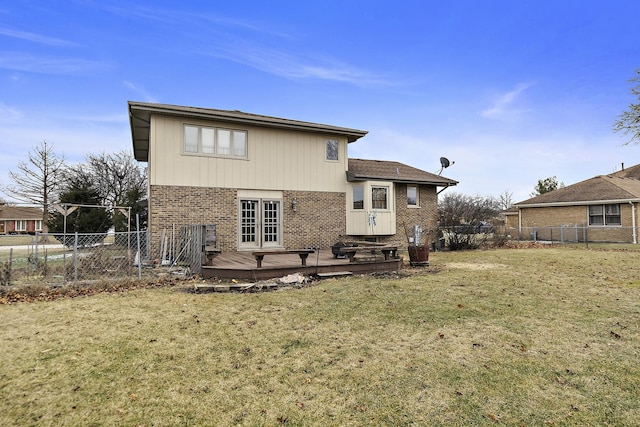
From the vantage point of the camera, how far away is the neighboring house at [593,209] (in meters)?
22.4

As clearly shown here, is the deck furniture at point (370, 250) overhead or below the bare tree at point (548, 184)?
below

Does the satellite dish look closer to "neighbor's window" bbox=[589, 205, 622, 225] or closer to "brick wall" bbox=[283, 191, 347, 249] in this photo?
"brick wall" bbox=[283, 191, 347, 249]

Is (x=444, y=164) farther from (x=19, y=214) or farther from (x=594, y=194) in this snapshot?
(x=19, y=214)

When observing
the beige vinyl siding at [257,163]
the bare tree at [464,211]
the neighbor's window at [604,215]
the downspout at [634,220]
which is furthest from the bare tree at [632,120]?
the neighbor's window at [604,215]

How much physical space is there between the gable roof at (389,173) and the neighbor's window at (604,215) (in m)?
13.0

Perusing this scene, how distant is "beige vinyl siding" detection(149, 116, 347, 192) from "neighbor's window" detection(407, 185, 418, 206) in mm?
4025

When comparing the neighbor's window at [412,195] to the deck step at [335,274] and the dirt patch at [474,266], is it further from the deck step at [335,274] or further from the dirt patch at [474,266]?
the deck step at [335,274]

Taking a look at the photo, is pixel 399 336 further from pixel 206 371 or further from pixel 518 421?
pixel 206 371

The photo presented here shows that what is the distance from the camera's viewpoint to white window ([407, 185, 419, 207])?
58.2 ft


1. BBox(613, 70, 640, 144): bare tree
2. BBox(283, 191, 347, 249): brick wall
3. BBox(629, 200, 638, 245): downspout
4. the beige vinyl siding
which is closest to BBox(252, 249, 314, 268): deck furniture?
BBox(283, 191, 347, 249): brick wall

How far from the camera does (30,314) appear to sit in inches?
237

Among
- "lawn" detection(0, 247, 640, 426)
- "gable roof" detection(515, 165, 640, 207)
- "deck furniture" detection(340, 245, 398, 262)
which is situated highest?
"gable roof" detection(515, 165, 640, 207)

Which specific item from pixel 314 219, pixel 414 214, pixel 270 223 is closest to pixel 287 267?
pixel 270 223

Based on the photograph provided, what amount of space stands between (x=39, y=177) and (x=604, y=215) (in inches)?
1851
